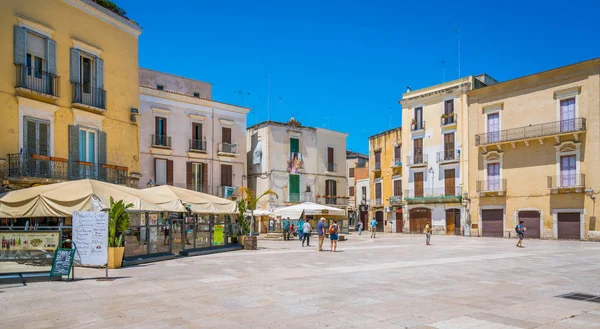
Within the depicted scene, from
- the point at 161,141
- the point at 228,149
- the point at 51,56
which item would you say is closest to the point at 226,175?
the point at 228,149

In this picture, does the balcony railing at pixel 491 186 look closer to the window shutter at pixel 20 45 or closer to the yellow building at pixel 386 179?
the yellow building at pixel 386 179

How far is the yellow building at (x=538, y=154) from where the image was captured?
34.0 m

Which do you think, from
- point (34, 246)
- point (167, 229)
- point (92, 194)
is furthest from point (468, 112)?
point (34, 246)

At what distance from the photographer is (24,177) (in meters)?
18.8

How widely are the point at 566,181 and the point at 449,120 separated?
11210mm

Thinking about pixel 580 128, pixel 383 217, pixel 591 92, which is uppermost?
pixel 591 92

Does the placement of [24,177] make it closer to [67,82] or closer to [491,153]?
[67,82]

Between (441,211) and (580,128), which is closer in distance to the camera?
(580,128)

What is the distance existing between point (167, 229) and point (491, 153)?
2966 cm

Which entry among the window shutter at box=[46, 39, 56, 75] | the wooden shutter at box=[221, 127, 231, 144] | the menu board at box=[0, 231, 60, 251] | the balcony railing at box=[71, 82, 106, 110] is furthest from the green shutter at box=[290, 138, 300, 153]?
the menu board at box=[0, 231, 60, 251]

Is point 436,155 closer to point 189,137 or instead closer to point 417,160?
point 417,160

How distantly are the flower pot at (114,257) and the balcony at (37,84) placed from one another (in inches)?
338

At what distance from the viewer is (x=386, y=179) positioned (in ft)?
163

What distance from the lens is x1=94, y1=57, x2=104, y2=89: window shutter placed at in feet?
74.8
